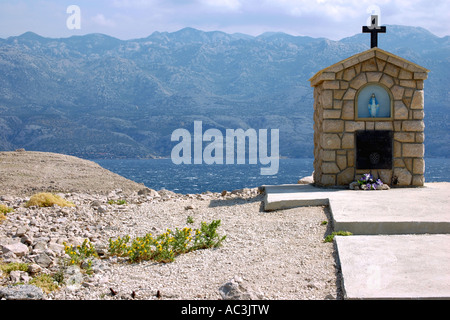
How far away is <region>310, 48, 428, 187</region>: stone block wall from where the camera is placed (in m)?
11.7

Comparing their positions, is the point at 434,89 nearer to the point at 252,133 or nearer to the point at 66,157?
the point at 252,133

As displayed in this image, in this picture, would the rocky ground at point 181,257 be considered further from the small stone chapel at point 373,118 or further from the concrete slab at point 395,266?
the small stone chapel at point 373,118

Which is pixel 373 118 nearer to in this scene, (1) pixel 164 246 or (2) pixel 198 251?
(2) pixel 198 251

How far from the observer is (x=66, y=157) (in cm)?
2331

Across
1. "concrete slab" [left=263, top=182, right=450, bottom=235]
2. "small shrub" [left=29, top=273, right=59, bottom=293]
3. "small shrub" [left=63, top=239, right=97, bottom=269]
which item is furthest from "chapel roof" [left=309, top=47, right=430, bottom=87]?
"small shrub" [left=29, top=273, right=59, bottom=293]

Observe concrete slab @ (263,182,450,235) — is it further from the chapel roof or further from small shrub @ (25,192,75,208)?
small shrub @ (25,192,75,208)

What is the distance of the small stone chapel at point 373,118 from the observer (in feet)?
38.3

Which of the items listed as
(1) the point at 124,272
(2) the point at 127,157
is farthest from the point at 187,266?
(2) the point at 127,157

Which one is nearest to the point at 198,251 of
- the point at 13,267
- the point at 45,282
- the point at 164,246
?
the point at 164,246

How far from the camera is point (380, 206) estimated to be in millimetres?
8766

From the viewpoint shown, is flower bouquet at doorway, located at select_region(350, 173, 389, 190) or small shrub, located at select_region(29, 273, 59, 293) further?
flower bouquet at doorway, located at select_region(350, 173, 389, 190)

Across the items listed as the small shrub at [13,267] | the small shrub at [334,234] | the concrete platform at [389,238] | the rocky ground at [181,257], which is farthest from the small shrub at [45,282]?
the small shrub at [334,234]

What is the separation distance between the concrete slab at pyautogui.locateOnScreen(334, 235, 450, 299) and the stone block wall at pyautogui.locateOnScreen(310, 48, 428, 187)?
4927 mm

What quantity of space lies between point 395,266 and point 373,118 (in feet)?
21.9
